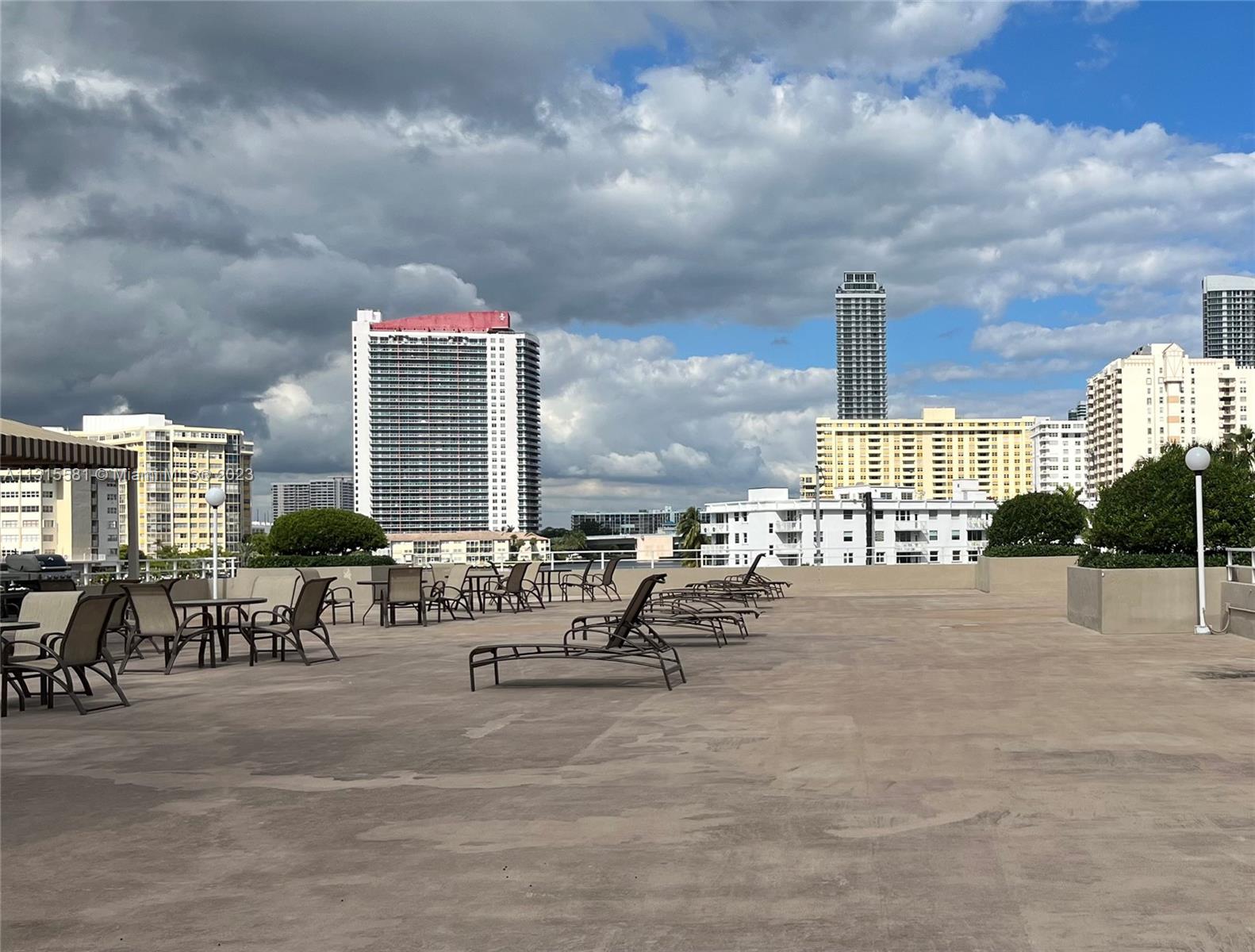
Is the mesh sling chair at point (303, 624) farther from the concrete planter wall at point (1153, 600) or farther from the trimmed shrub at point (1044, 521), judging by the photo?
the trimmed shrub at point (1044, 521)

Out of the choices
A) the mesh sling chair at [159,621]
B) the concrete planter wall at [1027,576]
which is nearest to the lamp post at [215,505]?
the mesh sling chair at [159,621]

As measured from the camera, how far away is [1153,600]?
44.5 feet

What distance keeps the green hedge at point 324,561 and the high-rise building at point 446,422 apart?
463 ft

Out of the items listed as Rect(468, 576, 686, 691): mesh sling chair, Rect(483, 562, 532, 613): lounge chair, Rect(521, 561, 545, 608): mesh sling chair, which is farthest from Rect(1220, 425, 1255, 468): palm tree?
Rect(468, 576, 686, 691): mesh sling chair

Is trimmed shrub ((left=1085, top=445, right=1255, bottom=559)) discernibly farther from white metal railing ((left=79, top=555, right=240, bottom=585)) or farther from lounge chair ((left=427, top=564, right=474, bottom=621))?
white metal railing ((left=79, top=555, right=240, bottom=585))

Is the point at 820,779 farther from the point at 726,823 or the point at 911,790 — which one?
the point at 726,823

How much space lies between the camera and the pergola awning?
13.9 m

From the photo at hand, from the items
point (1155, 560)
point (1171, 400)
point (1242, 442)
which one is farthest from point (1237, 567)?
point (1171, 400)

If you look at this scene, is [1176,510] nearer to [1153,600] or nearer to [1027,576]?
[1153,600]

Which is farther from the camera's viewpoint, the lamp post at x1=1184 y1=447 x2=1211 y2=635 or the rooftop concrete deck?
the lamp post at x1=1184 y1=447 x2=1211 y2=635

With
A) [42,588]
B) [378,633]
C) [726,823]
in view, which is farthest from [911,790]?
[42,588]

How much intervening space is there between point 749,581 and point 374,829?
1689 centimetres

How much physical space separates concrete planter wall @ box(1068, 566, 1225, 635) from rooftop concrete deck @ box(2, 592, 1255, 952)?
4035mm

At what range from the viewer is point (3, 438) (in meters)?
13.6
